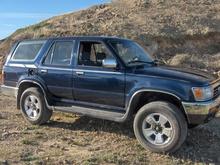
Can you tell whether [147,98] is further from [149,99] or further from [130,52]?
[130,52]

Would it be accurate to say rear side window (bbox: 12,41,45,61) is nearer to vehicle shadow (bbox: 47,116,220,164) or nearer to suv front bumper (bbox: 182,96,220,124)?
vehicle shadow (bbox: 47,116,220,164)

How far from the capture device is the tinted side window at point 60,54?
28.6 feet

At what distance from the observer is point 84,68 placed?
833cm

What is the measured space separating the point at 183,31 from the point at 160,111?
48.6ft

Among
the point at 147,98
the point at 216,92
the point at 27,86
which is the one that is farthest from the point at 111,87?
the point at 27,86

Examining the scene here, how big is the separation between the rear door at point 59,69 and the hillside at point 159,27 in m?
9.66

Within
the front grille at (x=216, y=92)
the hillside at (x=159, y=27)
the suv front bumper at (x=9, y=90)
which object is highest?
the hillside at (x=159, y=27)

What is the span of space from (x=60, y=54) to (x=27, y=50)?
105 cm

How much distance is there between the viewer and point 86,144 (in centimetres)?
802

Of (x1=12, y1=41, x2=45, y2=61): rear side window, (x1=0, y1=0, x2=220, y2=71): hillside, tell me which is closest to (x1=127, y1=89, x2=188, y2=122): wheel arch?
(x1=12, y1=41, x2=45, y2=61): rear side window

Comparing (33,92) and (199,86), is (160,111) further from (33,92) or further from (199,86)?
(33,92)

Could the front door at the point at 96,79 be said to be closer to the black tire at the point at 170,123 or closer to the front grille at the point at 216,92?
the black tire at the point at 170,123

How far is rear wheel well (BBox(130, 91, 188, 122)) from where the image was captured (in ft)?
24.2

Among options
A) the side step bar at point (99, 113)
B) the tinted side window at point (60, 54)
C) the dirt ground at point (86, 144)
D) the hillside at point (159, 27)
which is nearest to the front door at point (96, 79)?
the side step bar at point (99, 113)
